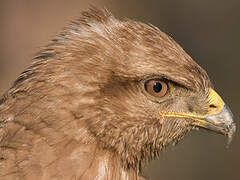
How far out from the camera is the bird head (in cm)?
579

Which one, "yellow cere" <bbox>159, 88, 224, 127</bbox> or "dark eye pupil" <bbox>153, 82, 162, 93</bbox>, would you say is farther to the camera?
"yellow cere" <bbox>159, 88, 224, 127</bbox>

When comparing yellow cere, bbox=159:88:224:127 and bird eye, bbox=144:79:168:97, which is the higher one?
bird eye, bbox=144:79:168:97

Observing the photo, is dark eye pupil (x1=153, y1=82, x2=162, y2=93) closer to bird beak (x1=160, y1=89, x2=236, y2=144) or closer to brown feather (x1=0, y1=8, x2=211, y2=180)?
brown feather (x1=0, y1=8, x2=211, y2=180)

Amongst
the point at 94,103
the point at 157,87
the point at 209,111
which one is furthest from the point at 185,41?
the point at 94,103

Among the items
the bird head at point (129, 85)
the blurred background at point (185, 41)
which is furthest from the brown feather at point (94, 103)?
the blurred background at point (185, 41)

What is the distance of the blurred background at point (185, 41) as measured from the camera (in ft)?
46.6

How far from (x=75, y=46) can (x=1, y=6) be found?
9.63 m

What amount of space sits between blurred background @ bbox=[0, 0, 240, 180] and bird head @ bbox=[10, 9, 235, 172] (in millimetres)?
6670

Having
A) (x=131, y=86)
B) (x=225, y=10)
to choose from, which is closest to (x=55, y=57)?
(x=131, y=86)

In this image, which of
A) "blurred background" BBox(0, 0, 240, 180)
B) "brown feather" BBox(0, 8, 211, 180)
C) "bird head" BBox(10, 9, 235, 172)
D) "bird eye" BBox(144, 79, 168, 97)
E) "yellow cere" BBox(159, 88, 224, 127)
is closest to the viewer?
"brown feather" BBox(0, 8, 211, 180)

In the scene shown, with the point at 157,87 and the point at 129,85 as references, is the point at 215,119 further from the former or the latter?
the point at 129,85

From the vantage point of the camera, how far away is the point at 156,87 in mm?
5941

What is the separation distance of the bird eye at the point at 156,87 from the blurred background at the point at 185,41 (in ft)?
22.5

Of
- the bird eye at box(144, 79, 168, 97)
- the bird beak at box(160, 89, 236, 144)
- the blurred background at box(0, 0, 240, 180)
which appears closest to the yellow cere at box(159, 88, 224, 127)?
the bird beak at box(160, 89, 236, 144)
